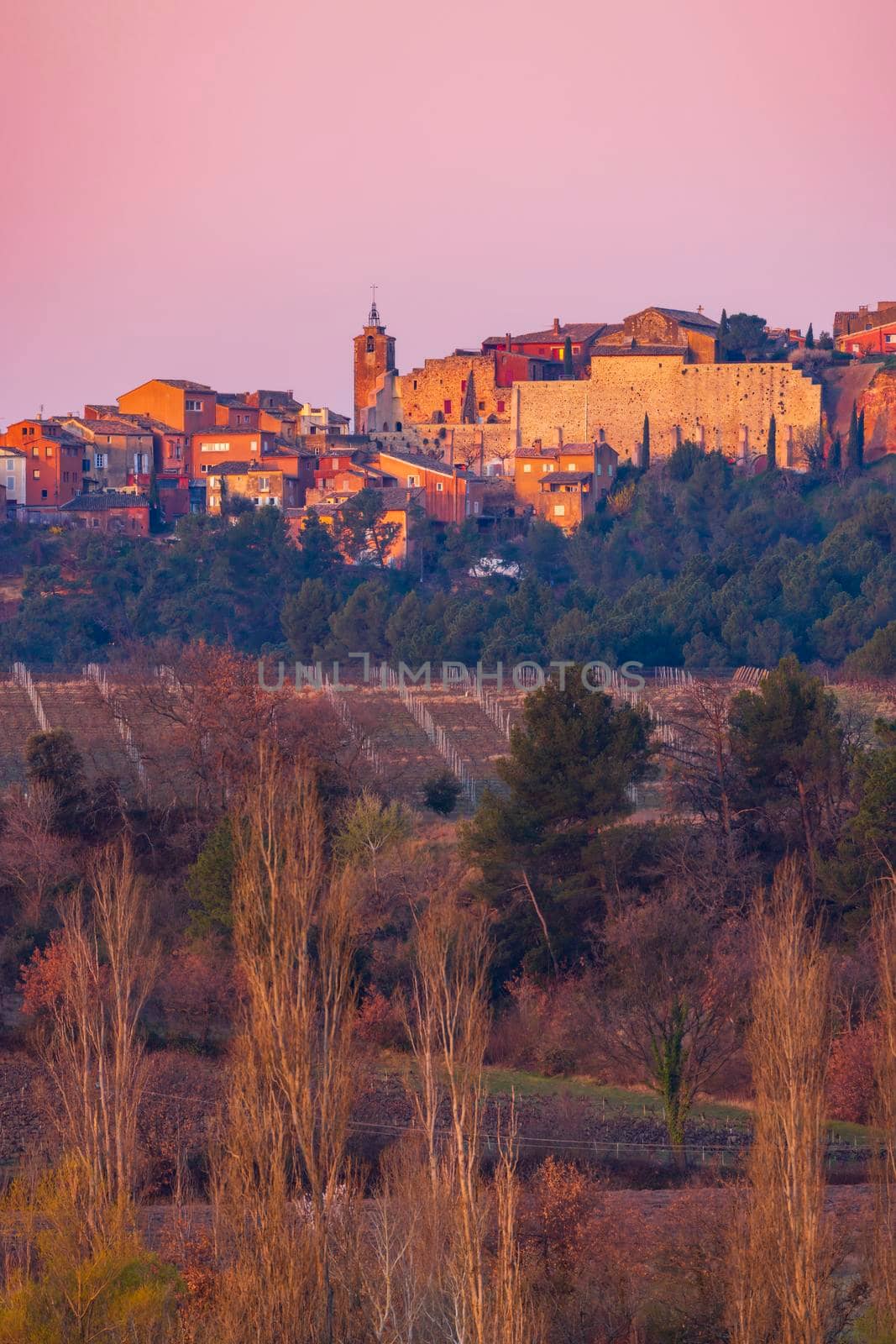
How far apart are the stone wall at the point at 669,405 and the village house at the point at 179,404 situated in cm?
1038

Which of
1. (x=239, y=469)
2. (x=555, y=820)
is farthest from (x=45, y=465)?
(x=555, y=820)

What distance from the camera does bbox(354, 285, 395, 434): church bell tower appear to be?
222ft

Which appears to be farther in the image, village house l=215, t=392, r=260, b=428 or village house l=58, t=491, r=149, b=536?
village house l=215, t=392, r=260, b=428

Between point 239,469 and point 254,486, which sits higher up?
point 239,469

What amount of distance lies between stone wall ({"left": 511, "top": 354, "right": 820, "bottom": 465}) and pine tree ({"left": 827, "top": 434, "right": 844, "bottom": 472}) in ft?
3.70

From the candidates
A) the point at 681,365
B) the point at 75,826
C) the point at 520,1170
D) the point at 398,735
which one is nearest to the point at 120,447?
→ the point at 681,365

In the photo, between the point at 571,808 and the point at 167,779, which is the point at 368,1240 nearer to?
the point at 571,808

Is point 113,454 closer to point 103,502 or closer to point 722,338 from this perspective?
point 103,502

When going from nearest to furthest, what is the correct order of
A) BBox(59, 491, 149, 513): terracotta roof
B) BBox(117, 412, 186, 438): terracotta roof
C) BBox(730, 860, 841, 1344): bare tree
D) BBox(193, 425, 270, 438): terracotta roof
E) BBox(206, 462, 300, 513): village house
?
BBox(730, 860, 841, 1344): bare tree → BBox(59, 491, 149, 513): terracotta roof → BBox(206, 462, 300, 513): village house → BBox(193, 425, 270, 438): terracotta roof → BBox(117, 412, 186, 438): terracotta roof

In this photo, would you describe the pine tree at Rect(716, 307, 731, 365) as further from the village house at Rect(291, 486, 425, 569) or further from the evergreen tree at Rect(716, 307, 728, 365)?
the village house at Rect(291, 486, 425, 569)

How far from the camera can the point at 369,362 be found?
6800 cm

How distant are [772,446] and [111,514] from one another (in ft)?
68.3

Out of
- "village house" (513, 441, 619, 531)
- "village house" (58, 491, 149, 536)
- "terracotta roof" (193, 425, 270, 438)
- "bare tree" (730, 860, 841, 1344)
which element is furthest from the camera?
"terracotta roof" (193, 425, 270, 438)

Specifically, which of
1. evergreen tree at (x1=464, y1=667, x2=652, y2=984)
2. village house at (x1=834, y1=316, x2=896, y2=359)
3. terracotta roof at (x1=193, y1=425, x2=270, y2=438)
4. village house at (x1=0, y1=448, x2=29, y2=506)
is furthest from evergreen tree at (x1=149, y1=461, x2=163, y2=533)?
evergreen tree at (x1=464, y1=667, x2=652, y2=984)
